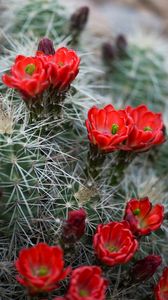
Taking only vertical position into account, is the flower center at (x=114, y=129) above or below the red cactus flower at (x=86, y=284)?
above

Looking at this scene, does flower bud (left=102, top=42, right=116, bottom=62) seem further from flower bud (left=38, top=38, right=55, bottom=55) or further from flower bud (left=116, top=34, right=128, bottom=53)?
flower bud (left=38, top=38, right=55, bottom=55)

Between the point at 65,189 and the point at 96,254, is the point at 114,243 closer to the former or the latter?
the point at 96,254

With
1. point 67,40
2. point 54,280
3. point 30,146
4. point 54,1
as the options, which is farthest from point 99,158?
point 54,1

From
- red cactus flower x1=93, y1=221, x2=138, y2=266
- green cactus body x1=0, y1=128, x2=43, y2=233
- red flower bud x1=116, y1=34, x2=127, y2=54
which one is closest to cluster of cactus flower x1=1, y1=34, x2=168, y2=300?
red cactus flower x1=93, y1=221, x2=138, y2=266

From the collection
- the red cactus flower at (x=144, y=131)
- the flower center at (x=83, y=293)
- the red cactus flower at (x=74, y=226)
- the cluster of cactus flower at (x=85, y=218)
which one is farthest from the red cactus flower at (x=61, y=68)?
the flower center at (x=83, y=293)

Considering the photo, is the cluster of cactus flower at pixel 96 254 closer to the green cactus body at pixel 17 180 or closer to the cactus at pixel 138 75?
the green cactus body at pixel 17 180

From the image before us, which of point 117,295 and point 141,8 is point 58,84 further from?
point 141,8
